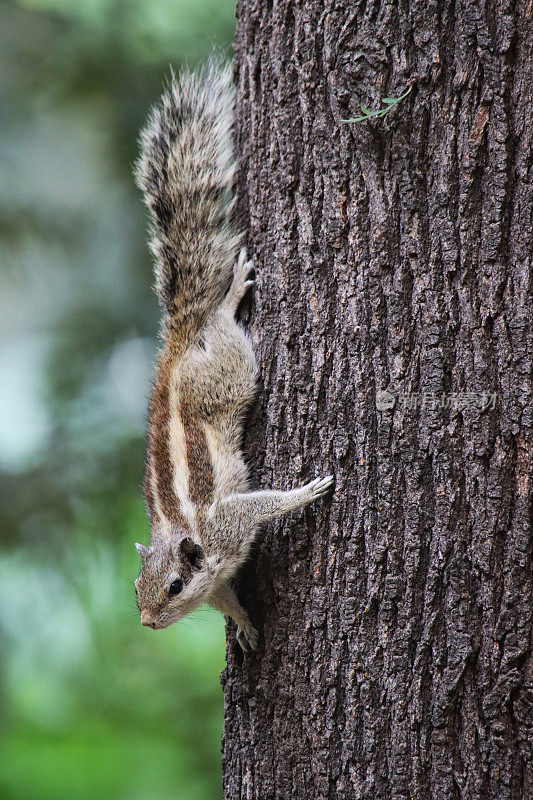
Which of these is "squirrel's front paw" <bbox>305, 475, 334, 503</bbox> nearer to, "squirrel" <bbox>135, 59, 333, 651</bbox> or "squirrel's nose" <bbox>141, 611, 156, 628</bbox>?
"squirrel" <bbox>135, 59, 333, 651</bbox>

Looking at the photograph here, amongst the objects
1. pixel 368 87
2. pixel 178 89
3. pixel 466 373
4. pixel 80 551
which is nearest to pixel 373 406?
pixel 466 373

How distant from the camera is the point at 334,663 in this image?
6.61 ft

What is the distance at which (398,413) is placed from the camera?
1945 millimetres

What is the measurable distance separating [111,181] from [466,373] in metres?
2.40

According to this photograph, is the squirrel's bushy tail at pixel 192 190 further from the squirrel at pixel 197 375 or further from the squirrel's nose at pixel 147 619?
the squirrel's nose at pixel 147 619

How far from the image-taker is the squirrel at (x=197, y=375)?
2.33m

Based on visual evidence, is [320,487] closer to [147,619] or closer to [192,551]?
[192,551]

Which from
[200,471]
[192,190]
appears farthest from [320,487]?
[192,190]

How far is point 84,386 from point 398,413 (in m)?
1.97

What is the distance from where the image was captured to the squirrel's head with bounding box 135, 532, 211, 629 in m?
2.35

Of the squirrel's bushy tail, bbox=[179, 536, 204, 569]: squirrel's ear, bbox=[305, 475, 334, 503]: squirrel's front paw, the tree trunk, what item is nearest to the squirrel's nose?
bbox=[179, 536, 204, 569]: squirrel's ear

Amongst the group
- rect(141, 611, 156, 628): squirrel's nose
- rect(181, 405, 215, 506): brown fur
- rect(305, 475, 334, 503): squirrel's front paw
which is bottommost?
rect(141, 611, 156, 628): squirrel's nose

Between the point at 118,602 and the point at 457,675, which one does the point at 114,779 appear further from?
the point at 457,675

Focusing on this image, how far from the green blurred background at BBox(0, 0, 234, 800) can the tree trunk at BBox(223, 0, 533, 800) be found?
125cm
